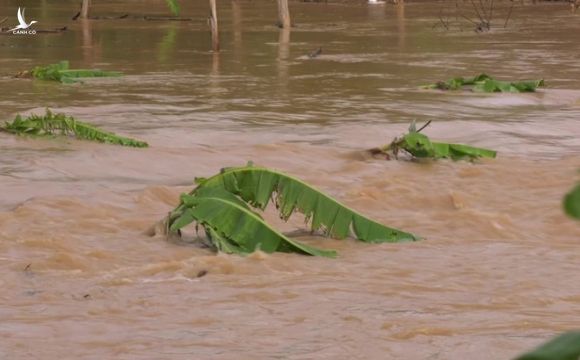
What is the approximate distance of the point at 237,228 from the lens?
18.9 ft

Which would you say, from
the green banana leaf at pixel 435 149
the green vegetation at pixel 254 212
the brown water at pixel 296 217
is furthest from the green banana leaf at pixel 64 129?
the green vegetation at pixel 254 212

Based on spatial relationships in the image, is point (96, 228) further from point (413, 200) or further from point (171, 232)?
point (413, 200)

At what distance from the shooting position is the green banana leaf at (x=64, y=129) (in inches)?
357

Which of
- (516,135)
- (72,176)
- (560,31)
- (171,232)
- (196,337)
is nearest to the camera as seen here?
(196,337)

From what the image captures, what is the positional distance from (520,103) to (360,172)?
4.27m

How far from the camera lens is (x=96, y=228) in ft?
21.2

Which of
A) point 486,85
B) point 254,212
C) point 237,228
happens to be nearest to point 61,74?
point 486,85

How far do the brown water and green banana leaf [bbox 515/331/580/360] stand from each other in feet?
10.9

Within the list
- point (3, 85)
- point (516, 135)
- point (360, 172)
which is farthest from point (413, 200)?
point (3, 85)

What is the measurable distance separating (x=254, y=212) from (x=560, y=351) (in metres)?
5.20

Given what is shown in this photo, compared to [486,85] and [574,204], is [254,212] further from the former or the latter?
[486,85]

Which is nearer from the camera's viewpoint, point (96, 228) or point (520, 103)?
point (96, 228)

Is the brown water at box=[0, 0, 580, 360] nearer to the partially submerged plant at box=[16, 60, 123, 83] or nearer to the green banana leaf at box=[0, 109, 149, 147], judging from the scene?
the green banana leaf at box=[0, 109, 149, 147]

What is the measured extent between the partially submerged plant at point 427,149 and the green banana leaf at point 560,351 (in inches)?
313
